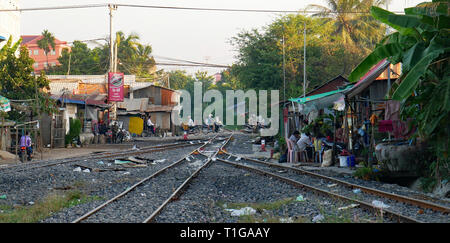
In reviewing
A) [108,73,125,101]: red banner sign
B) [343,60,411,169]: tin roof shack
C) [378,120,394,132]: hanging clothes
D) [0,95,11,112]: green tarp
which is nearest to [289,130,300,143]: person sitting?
[343,60,411,169]: tin roof shack

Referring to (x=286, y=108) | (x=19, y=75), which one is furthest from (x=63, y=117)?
(x=286, y=108)

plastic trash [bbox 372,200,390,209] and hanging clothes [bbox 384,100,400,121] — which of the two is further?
hanging clothes [bbox 384,100,400,121]

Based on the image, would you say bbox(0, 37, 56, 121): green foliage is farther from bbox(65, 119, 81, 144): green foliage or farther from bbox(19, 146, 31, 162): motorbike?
bbox(19, 146, 31, 162): motorbike

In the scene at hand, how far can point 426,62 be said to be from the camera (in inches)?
339

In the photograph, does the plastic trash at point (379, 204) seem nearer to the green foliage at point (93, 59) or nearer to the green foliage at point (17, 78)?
the green foliage at point (17, 78)

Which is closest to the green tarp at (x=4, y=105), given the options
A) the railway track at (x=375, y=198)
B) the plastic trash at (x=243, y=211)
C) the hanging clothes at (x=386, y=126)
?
the railway track at (x=375, y=198)

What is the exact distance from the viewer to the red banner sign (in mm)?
33531

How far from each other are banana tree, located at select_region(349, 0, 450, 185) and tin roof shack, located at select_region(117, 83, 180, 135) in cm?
3476

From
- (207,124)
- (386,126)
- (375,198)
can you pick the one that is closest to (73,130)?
(386,126)

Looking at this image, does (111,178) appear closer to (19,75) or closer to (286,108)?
(19,75)

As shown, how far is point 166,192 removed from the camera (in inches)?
429

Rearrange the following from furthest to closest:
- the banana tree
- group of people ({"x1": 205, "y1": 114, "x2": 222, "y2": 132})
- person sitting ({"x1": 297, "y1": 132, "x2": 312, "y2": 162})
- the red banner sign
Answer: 1. group of people ({"x1": 205, "y1": 114, "x2": 222, "y2": 132})
2. the red banner sign
3. person sitting ({"x1": 297, "y1": 132, "x2": 312, "y2": 162})
4. the banana tree

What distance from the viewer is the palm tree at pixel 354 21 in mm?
45094

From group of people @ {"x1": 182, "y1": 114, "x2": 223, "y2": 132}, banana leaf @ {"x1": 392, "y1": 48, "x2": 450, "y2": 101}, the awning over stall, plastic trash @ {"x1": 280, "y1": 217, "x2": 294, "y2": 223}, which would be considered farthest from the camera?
group of people @ {"x1": 182, "y1": 114, "x2": 223, "y2": 132}
